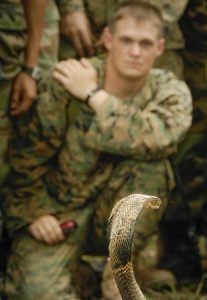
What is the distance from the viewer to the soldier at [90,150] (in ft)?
17.1

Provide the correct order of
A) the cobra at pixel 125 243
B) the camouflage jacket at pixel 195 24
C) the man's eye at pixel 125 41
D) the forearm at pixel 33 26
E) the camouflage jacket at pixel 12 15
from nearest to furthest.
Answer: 1. the cobra at pixel 125 243
2. the camouflage jacket at pixel 12 15
3. the forearm at pixel 33 26
4. the man's eye at pixel 125 41
5. the camouflage jacket at pixel 195 24

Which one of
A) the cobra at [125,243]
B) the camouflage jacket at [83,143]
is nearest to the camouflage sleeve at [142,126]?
the camouflage jacket at [83,143]

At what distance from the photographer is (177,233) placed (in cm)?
612

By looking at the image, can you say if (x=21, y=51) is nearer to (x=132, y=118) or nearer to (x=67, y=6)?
(x=67, y=6)

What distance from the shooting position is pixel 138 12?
5.21m

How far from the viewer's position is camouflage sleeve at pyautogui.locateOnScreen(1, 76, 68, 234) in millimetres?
5324

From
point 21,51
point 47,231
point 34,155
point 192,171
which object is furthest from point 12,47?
point 192,171

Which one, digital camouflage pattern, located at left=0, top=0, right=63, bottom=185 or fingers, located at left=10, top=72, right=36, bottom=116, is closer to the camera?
digital camouflage pattern, located at left=0, top=0, right=63, bottom=185

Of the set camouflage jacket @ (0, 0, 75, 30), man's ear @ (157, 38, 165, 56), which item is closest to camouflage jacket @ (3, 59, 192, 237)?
man's ear @ (157, 38, 165, 56)

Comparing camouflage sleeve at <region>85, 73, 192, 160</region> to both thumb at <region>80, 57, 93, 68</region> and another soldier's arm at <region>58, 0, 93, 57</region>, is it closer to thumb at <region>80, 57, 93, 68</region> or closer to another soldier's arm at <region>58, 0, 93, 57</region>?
thumb at <region>80, 57, 93, 68</region>

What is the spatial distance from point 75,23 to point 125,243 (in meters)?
2.83

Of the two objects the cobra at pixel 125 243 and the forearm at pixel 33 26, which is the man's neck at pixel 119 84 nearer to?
the forearm at pixel 33 26

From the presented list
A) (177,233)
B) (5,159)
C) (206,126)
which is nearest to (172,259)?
(177,233)

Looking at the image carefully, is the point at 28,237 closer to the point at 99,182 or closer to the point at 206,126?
the point at 99,182
